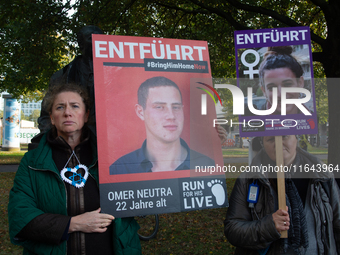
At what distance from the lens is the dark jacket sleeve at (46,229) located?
177 cm

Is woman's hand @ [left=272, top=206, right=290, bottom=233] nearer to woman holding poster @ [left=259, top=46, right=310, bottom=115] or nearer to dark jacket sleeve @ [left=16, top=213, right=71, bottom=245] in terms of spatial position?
woman holding poster @ [left=259, top=46, right=310, bottom=115]

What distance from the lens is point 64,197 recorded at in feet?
6.08

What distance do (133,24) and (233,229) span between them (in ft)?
24.2

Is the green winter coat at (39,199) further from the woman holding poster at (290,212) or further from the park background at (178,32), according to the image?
the park background at (178,32)

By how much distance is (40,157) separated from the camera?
6.17ft

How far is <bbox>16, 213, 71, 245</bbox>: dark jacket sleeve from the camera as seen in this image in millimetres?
1766

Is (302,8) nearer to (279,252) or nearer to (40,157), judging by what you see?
(279,252)

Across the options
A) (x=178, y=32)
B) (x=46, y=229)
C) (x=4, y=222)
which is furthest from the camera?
(x=178, y=32)

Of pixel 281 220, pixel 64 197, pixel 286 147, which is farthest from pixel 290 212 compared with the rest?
pixel 64 197

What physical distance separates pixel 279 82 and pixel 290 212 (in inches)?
33.7

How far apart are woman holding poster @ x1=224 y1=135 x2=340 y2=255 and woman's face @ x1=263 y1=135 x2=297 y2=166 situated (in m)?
0.07

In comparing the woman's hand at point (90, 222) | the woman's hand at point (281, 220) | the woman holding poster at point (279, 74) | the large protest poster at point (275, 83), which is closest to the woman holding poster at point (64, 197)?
the woman's hand at point (90, 222)

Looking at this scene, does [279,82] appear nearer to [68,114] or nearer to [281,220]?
[281,220]

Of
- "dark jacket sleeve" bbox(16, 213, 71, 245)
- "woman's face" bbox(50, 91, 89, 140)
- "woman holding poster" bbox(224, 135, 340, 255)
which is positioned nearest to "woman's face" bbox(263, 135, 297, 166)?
"woman holding poster" bbox(224, 135, 340, 255)
